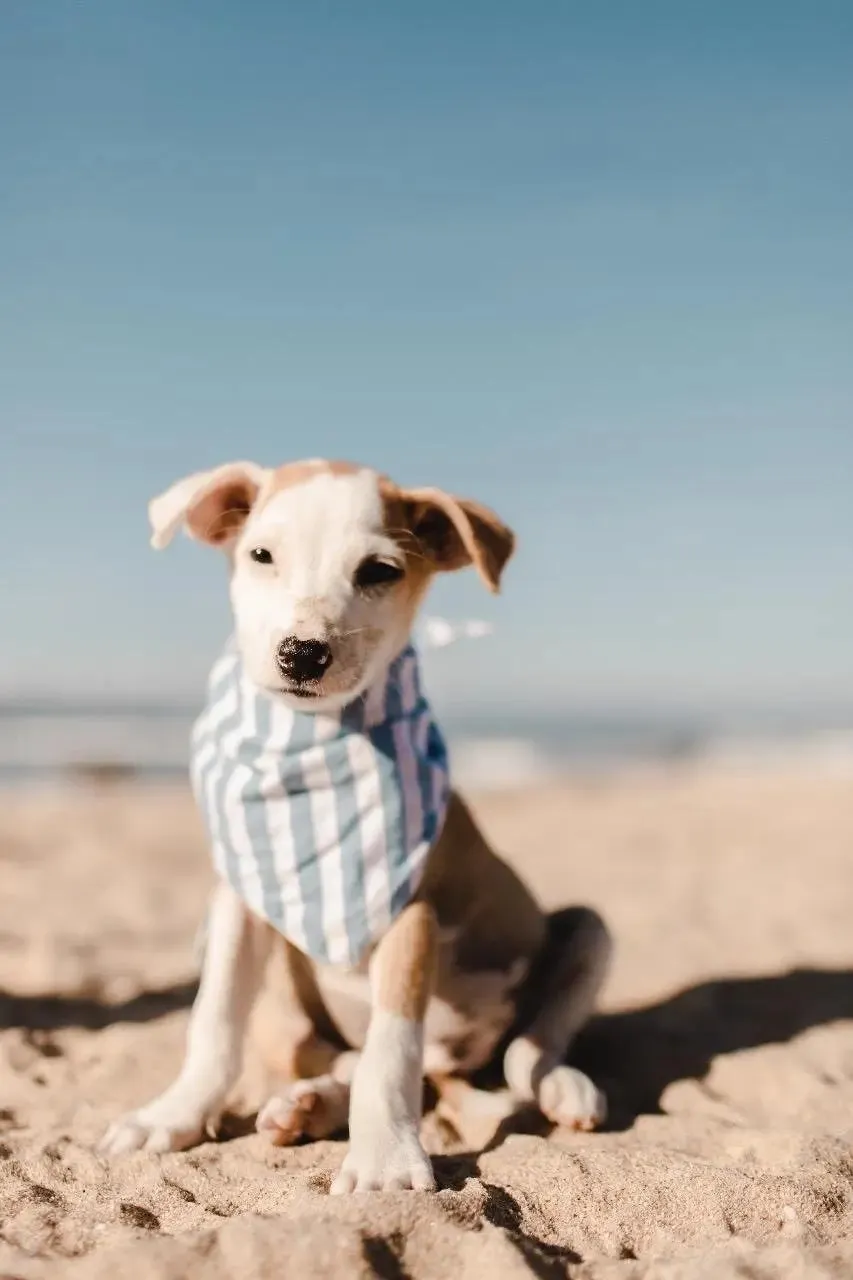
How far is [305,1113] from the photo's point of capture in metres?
2.94

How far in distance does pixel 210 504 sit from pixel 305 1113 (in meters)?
1.55

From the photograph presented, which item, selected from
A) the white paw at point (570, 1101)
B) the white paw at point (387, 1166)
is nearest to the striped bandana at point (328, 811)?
the white paw at point (387, 1166)

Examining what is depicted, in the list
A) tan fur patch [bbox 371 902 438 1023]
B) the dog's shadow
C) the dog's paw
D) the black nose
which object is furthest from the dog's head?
the dog's shadow

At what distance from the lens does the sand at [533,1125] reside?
2.02 meters

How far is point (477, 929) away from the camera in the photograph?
10.4 ft

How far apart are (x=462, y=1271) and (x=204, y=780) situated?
1.50 m

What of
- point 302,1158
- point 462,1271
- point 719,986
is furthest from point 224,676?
point 719,986

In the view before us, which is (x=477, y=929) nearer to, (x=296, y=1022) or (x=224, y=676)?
(x=296, y=1022)

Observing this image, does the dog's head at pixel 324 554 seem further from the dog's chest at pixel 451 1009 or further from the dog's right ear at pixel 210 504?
the dog's chest at pixel 451 1009

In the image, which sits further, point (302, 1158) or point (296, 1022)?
point (296, 1022)

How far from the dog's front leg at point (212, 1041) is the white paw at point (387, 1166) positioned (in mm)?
520

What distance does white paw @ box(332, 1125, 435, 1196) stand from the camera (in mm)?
2451

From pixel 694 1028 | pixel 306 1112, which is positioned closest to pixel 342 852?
pixel 306 1112

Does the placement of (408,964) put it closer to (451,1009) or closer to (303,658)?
(451,1009)
